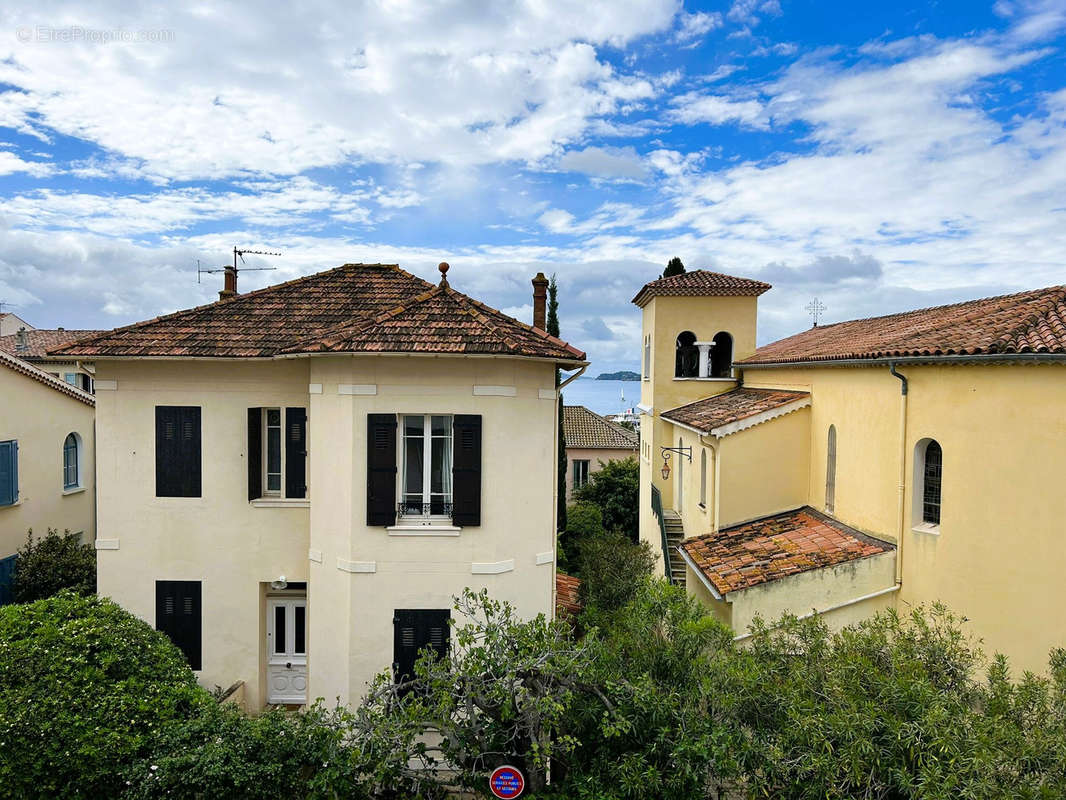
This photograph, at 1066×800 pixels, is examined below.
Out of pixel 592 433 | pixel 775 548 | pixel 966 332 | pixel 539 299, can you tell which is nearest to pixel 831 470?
pixel 775 548

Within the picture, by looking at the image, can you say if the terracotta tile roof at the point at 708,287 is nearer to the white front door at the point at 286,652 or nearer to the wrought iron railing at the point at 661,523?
the wrought iron railing at the point at 661,523

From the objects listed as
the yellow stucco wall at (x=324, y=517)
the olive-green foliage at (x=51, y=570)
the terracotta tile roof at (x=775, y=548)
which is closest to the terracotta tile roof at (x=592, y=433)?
the terracotta tile roof at (x=775, y=548)

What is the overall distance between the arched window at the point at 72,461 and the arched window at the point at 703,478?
829 inches

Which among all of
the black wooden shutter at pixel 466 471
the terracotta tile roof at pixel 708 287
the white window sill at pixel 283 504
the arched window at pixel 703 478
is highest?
the terracotta tile roof at pixel 708 287

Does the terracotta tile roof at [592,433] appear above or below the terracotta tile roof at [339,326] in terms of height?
below

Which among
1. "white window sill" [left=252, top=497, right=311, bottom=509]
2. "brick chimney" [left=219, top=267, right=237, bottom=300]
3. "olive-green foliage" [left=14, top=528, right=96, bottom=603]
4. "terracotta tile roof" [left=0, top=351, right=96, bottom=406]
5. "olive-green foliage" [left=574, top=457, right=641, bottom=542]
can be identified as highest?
"brick chimney" [left=219, top=267, right=237, bottom=300]

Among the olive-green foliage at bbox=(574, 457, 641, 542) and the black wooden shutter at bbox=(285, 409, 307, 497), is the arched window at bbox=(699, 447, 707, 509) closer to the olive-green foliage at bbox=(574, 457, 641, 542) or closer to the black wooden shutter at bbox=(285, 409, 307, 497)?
the black wooden shutter at bbox=(285, 409, 307, 497)

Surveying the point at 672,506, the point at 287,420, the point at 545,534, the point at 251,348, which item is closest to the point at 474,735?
the point at 545,534

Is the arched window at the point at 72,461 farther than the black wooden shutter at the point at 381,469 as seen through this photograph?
Yes

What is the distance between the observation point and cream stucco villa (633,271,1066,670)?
10.8 m

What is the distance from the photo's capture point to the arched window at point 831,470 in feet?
57.3

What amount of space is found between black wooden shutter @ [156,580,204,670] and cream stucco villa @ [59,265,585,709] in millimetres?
37

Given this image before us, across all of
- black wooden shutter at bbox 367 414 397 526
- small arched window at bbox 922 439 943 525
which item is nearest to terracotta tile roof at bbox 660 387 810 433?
small arched window at bbox 922 439 943 525

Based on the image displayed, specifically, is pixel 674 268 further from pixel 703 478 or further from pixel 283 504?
pixel 283 504
